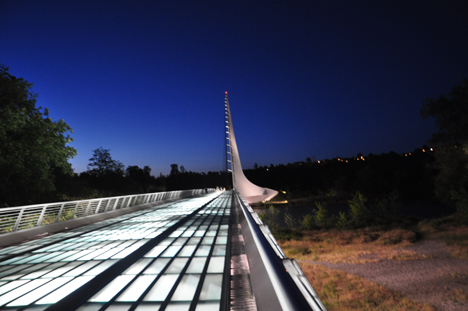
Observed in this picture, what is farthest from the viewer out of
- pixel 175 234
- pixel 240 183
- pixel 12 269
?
pixel 240 183

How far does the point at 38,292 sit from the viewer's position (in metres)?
3.30

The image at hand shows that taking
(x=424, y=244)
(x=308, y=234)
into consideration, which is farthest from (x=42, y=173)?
(x=424, y=244)

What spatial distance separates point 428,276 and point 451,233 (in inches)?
389

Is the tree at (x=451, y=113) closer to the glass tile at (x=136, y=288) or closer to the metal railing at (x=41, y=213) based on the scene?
the metal railing at (x=41, y=213)

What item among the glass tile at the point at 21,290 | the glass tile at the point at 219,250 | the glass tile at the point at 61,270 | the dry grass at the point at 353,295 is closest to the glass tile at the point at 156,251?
the glass tile at the point at 219,250

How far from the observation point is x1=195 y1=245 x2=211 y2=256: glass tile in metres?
4.85

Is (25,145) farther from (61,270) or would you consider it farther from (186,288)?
(186,288)

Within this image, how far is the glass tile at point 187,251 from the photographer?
15.8 feet

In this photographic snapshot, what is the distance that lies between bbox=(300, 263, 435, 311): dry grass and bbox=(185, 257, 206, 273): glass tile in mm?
9316

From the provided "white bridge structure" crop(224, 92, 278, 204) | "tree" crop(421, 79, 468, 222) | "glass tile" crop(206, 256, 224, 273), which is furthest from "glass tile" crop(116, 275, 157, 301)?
"white bridge structure" crop(224, 92, 278, 204)

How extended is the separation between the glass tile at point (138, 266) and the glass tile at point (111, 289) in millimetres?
234

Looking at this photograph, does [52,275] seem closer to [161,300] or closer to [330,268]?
[161,300]

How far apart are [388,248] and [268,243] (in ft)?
66.5

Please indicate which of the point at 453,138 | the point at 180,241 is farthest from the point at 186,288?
the point at 453,138
